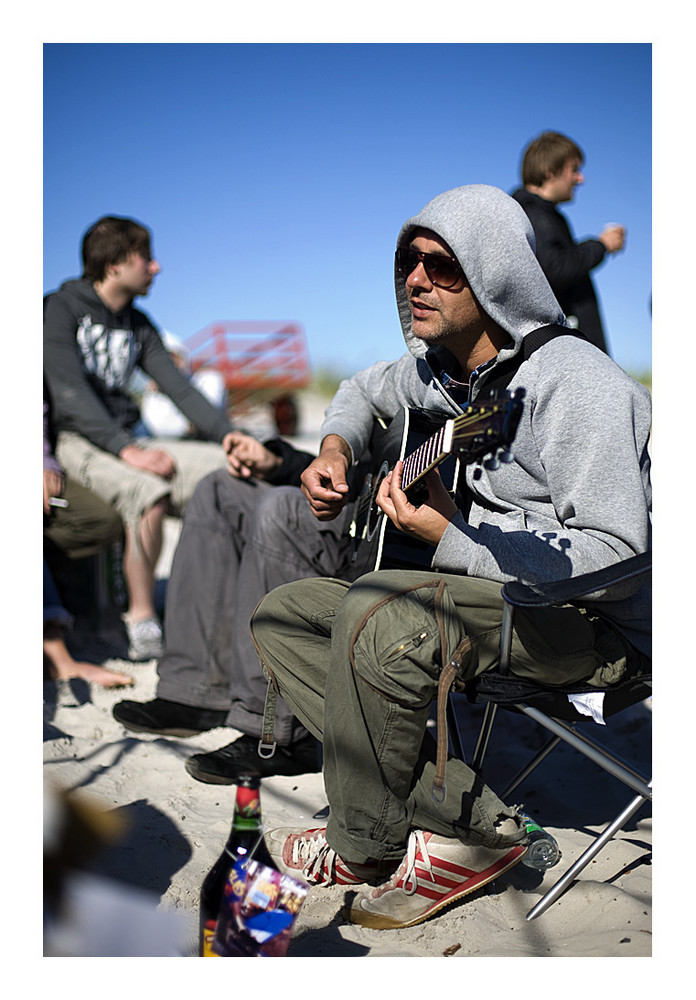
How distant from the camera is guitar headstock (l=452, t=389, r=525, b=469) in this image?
1688 mm

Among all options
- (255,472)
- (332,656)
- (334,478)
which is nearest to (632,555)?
(332,656)

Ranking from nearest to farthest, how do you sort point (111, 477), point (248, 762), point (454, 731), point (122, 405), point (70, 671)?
point (454, 731)
point (248, 762)
point (70, 671)
point (111, 477)
point (122, 405)

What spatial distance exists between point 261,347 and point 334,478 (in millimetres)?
15980

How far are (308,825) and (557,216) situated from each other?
296 cm

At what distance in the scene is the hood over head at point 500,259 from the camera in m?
2.04

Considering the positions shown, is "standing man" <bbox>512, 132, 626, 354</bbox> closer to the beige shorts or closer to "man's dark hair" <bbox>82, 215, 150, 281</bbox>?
"man's dark hair" <bbox>82, 215, 150, 281</bbox>

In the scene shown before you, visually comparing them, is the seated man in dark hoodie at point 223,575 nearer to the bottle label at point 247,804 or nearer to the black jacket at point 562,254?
the bottle label at point 247,804

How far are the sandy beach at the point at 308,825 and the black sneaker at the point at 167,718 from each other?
49mm

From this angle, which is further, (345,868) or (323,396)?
(323,396)

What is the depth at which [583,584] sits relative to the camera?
1.73m

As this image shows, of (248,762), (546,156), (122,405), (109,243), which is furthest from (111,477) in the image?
(546,156)

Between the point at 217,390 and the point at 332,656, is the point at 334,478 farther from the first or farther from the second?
the point at 217,390

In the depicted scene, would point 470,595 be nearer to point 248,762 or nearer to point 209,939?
point 209,939

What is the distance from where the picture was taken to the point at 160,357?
4.34m
